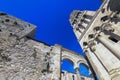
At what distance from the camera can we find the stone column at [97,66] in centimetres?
1053

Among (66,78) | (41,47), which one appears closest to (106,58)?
(66,78)

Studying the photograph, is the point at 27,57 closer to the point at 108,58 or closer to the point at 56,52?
the point at 56,52

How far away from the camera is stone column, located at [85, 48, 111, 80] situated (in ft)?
34.6

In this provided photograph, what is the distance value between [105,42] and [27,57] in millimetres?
5216

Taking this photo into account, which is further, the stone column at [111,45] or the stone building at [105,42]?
the stone building at [105,42]

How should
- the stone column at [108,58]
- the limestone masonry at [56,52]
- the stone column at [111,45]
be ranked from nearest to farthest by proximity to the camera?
the stone column at [108,58] → the limestone masonry at [56,52] → the stone column at [111,45]

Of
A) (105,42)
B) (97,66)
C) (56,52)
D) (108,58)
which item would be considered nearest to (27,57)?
(56,52)

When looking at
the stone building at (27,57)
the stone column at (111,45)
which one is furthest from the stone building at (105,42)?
the stone building at (27,57)

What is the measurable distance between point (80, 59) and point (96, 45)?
62.0 inches

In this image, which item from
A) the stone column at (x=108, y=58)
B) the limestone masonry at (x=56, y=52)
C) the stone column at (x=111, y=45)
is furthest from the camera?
the stone column at (x=111, y=45)

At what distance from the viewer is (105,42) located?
11633mm

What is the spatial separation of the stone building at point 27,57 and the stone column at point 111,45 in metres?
2.19

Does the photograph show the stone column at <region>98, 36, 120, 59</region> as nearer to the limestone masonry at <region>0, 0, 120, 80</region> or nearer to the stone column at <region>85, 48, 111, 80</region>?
the limestone masonry at <region>0, 0, 120, 80</region>

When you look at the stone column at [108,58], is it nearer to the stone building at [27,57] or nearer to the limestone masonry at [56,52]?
the limestone masonry at [56,52]
